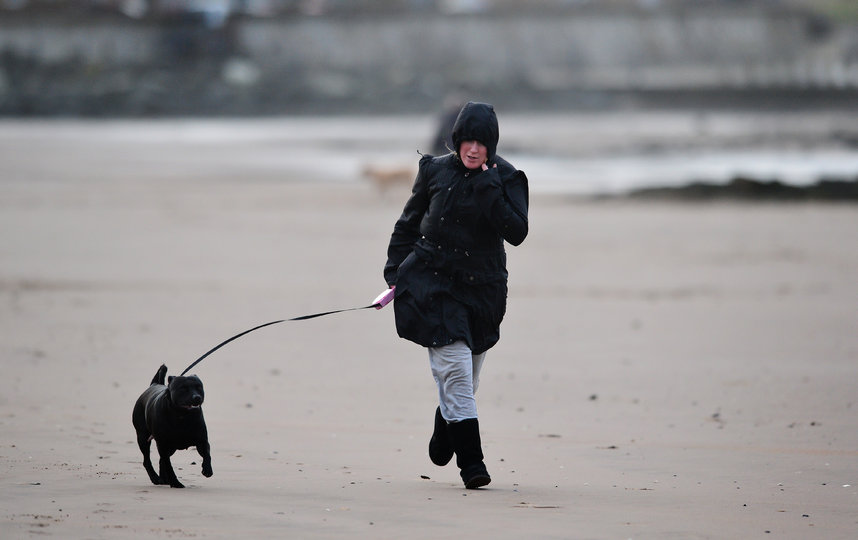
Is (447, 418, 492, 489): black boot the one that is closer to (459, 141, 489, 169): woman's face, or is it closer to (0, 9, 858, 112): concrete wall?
(459, 141, 489, 169): woman's face

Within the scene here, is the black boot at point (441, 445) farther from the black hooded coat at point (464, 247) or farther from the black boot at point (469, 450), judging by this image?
the black hooded coat at point (464, 247)

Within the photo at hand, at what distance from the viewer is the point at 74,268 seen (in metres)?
13.3

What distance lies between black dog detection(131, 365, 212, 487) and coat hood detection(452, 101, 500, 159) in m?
1.38

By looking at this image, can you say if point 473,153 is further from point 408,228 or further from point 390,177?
point 390,177

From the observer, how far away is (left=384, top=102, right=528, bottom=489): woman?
5.00 m

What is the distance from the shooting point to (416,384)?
26.2 feet

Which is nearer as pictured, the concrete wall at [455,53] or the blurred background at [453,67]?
the blurred background at [453,67]

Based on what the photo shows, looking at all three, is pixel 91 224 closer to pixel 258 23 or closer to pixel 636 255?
pixel 636 255

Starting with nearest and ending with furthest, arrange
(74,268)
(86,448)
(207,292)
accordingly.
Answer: (86,448) → (207,292) → (74,268)

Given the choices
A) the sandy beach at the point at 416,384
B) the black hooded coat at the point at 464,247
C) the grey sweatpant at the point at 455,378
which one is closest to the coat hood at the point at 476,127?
the black hooded coat at the point at 464,247

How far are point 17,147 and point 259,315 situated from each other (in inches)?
967

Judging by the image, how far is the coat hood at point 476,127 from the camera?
4977mm

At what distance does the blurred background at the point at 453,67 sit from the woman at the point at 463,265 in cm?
3160

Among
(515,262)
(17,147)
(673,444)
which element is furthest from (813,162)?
(673,444)
